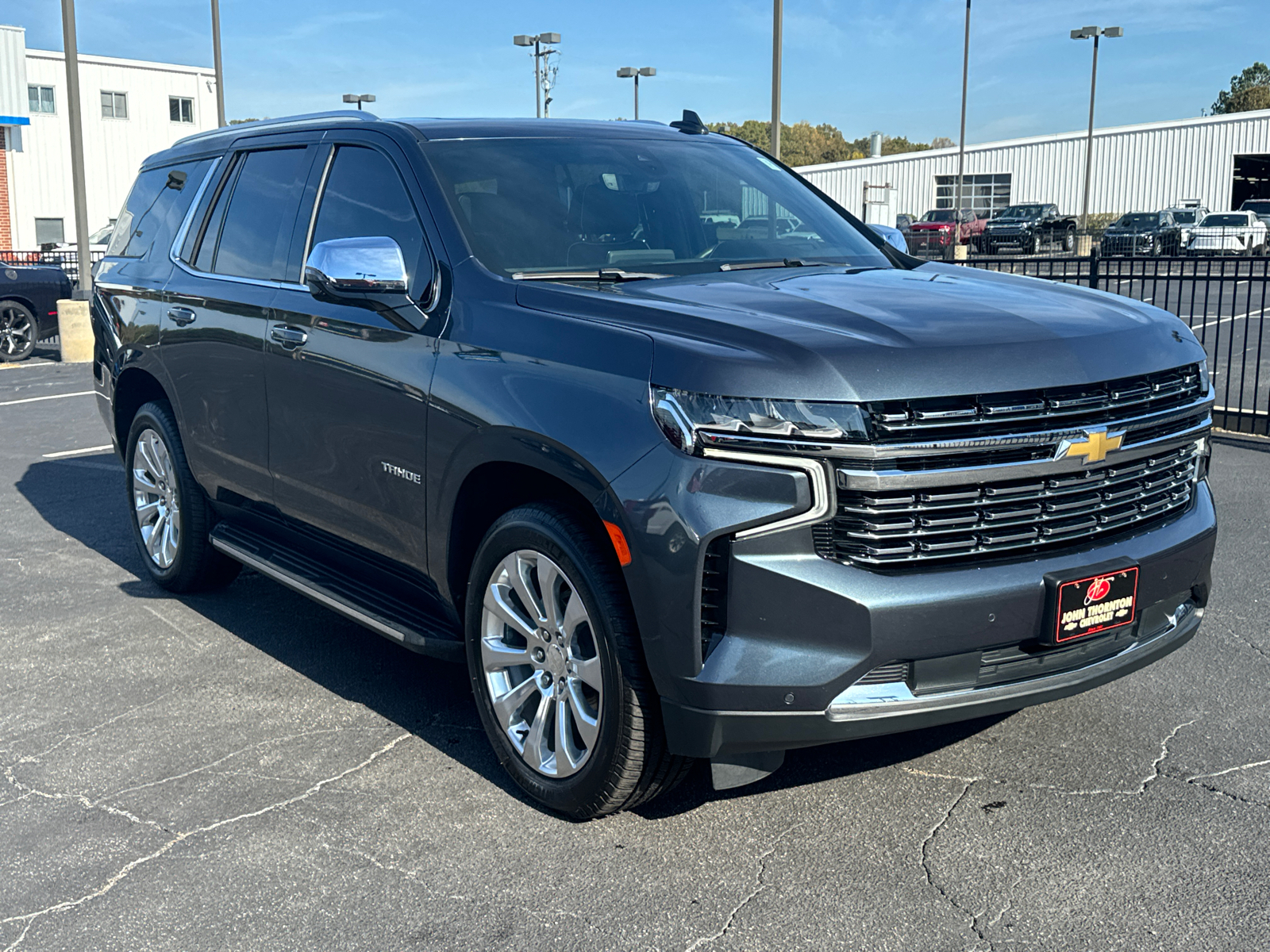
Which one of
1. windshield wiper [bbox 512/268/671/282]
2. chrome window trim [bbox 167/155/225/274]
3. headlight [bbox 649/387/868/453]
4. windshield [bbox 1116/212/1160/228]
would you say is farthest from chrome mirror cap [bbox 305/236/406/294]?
windshield [bbox 1116/212/1160/228]

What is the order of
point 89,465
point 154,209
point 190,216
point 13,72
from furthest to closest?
point 13,72, point 89,465, point 154,209, point 190,216

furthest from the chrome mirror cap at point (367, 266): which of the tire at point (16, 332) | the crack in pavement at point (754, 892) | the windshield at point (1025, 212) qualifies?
the windshield at point (1025, 212)

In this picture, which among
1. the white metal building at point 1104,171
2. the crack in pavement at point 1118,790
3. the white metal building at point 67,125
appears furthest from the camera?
the white metal building at point 1104,171

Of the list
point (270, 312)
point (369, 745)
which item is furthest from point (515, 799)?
point (270, 312)

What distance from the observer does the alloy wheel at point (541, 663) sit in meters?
3.53

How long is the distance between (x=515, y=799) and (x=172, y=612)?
2735 millimetres

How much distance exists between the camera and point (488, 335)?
12.4ft

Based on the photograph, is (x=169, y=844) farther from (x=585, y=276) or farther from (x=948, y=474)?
(x=948, y=474)

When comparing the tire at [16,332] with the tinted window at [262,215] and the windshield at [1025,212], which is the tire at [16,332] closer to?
the tinted window at [262,215]

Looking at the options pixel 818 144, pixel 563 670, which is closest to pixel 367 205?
pixel 563 670

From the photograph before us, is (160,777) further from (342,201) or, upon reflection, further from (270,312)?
(342,201)

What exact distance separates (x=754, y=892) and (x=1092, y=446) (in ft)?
4.73

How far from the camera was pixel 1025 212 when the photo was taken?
168 feet

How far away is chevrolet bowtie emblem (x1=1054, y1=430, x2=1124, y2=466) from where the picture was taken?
3.23 m
